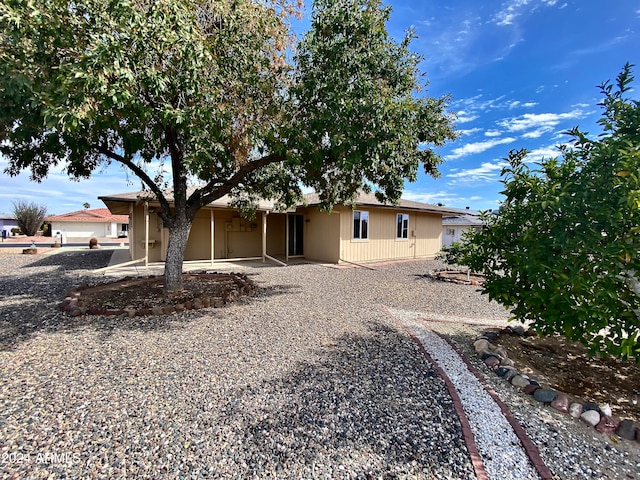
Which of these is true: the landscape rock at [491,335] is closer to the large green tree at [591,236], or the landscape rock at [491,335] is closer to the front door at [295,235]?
the large green tree at [591,236]

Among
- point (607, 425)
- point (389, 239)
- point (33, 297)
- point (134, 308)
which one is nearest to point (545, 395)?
point (607, 425)

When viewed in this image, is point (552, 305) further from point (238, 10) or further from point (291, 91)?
point (238, 10)

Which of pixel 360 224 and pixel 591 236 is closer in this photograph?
pixel 591 236

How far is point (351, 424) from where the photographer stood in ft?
8.67

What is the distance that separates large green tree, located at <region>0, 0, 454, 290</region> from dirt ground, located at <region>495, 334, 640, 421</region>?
366 centimetres

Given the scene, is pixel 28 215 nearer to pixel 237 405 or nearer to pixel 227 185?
pixel 227 185

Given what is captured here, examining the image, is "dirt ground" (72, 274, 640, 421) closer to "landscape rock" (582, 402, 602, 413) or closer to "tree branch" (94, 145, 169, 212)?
"landscape rock" (582, 402, 602, 413)

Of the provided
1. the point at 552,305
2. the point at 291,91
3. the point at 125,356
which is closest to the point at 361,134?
the point at 291,91

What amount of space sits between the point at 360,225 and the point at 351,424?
11.5m

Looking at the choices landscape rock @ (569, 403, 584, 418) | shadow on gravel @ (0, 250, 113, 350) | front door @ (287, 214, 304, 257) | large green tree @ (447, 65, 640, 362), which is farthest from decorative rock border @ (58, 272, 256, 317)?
front door @ (287, 214, 304, 257)

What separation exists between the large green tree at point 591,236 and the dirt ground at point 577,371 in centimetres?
65

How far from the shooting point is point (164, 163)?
8.30 metres

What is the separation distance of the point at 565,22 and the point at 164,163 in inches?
393

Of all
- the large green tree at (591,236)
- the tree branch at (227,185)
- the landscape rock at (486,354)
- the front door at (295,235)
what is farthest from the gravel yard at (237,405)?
the front door at (295,235)
